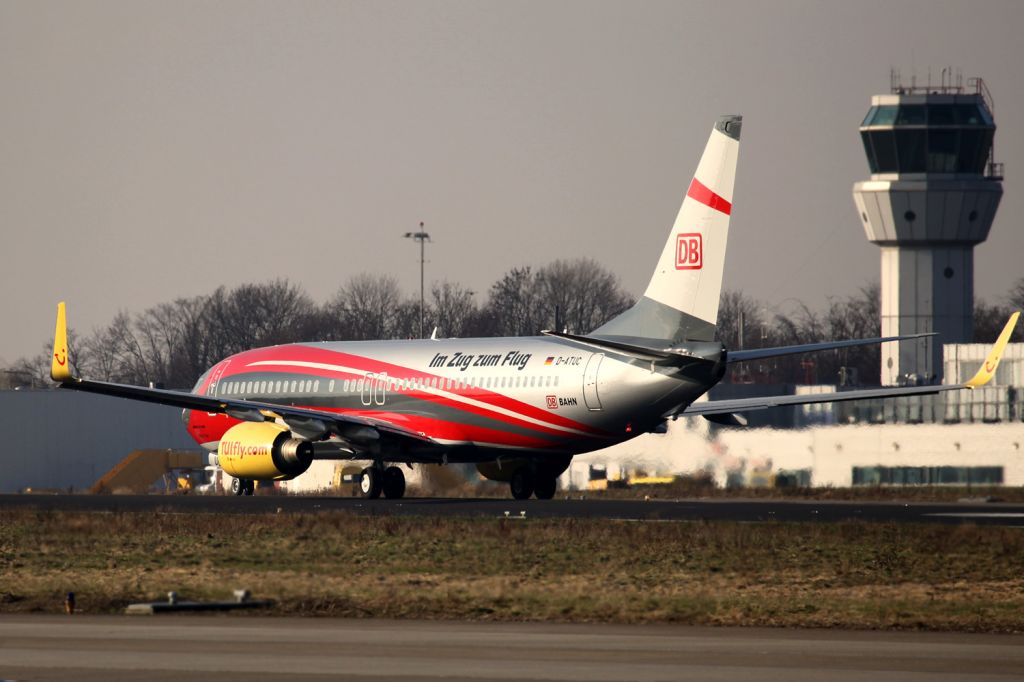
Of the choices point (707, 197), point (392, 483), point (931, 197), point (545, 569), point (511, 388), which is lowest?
point (545, 569)

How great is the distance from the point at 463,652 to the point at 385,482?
107 ft

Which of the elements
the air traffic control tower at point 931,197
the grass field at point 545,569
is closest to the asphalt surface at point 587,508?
the grass field at point 545,569

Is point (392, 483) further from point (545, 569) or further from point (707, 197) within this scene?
point (545, 569)

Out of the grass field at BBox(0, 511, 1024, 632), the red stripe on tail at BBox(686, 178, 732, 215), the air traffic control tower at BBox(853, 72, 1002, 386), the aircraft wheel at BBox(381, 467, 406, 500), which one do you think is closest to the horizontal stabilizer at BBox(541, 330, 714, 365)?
the red stripe on tail at BBox(686, 178, 732, 215)

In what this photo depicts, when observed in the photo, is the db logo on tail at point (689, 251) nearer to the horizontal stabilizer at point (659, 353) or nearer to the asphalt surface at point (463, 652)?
the horizontal stabilizer at point (659, 353)

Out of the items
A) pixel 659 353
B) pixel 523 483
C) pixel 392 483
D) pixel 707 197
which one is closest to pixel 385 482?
pixel 392 483

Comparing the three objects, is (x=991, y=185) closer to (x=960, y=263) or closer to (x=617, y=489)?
(x=960, y=263)

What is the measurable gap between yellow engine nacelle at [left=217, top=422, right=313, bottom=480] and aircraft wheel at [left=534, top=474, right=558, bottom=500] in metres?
6.76

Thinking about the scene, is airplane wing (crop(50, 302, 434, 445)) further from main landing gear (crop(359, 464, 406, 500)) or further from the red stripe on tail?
the red stripe on tail

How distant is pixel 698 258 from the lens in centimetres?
4231

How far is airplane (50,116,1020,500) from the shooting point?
4262 centimetres

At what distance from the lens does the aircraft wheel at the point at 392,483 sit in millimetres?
51531

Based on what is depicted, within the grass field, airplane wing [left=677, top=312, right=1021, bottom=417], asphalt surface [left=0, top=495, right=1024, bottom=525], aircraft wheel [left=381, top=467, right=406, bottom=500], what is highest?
airplane wing [left=677, top=312, right=1021, bottom=417]

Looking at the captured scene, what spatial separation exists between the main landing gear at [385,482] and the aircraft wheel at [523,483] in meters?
3.34
